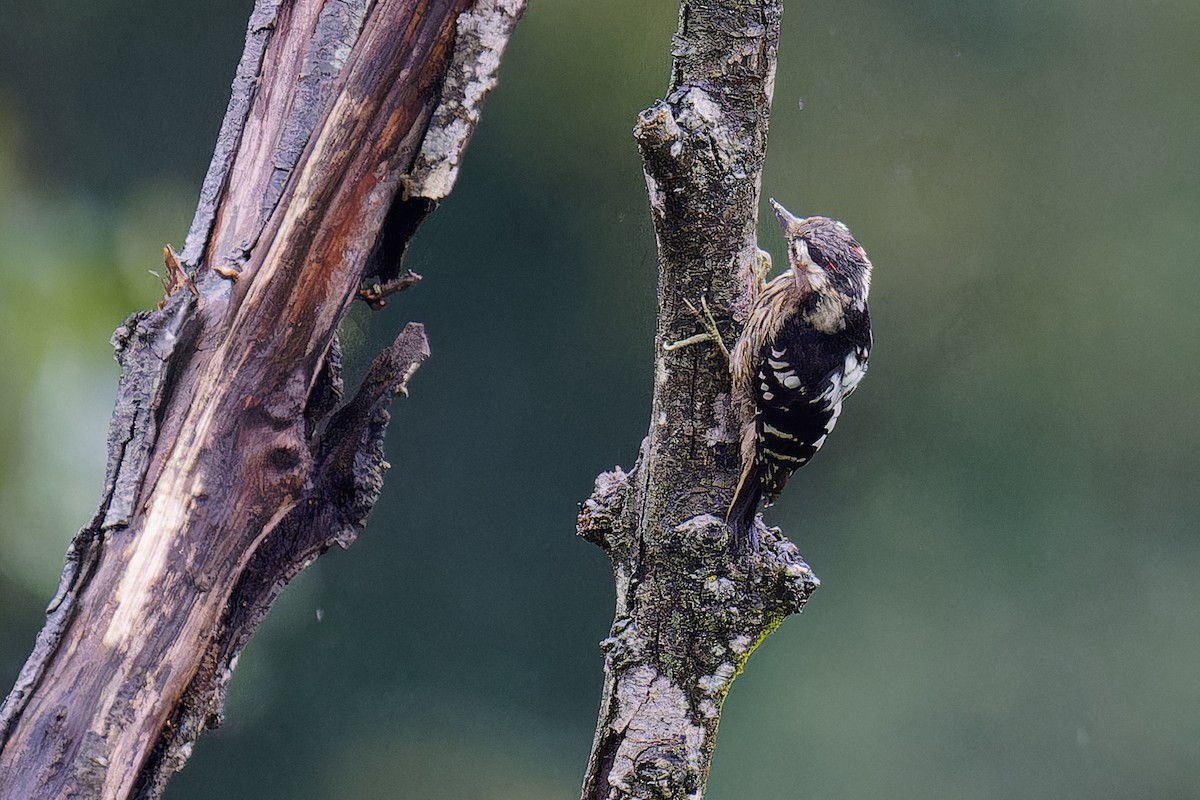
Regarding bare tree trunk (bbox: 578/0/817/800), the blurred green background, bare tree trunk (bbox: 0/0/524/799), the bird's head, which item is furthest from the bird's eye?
bare tree trunk (bbox: 0/0/524/799)

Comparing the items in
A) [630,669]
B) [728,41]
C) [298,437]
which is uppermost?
[728,41]

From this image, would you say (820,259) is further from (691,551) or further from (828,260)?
(691,551)

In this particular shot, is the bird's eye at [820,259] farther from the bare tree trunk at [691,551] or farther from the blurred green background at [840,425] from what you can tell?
the blurred green background at [840,425]

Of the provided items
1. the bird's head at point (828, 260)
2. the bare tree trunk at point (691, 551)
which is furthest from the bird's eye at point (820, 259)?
the bare tree trunk at point (691, 551)

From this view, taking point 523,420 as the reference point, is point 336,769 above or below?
below

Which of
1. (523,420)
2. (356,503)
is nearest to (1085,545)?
(523,420)

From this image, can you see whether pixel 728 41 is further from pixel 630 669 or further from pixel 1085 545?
pixel 1085 545

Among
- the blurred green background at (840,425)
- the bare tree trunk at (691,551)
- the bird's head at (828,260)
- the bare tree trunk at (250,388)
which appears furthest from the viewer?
the blurred green background at (840,425)
